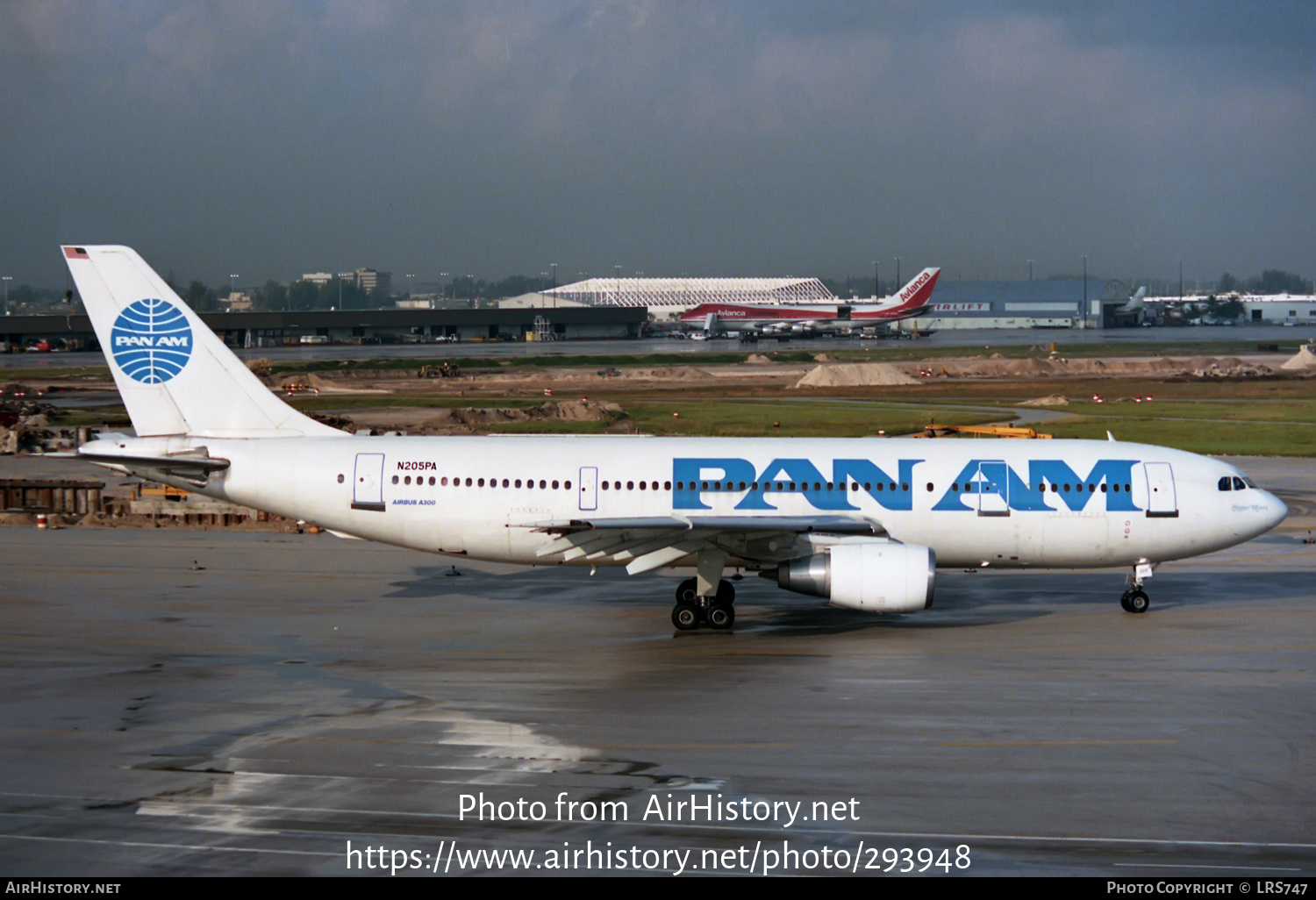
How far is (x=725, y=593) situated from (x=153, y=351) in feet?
49.5

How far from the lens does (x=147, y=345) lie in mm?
32094

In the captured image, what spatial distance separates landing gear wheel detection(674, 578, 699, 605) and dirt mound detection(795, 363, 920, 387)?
246 feet

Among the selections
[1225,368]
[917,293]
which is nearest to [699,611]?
[1225,368]

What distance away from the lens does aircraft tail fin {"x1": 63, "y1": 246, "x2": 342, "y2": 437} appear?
1258 inches

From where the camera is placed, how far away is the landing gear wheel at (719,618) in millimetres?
29688

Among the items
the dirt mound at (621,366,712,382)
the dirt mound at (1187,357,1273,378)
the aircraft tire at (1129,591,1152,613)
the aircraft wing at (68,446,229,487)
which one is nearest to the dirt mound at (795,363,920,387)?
the dirt mound at (621,366,712,382)

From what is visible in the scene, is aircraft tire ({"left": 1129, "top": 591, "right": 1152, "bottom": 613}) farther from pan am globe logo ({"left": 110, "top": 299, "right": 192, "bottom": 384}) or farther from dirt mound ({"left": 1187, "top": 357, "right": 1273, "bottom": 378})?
dirt mound ({"left": 1187, "top": 357, "right": 1273, "bottom": 378})

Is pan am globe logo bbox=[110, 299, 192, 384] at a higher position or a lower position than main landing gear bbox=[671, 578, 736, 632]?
higher

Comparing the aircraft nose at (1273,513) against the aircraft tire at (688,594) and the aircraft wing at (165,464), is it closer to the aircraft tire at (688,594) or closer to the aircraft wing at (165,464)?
the aircraft tire at (688,594)

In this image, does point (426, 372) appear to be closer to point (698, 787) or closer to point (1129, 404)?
point (1129, 404)

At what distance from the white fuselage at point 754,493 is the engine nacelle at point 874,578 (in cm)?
251

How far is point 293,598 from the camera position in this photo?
33.6 metres

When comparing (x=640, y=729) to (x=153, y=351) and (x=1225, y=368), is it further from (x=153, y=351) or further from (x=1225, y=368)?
(x=1225, y=368)
